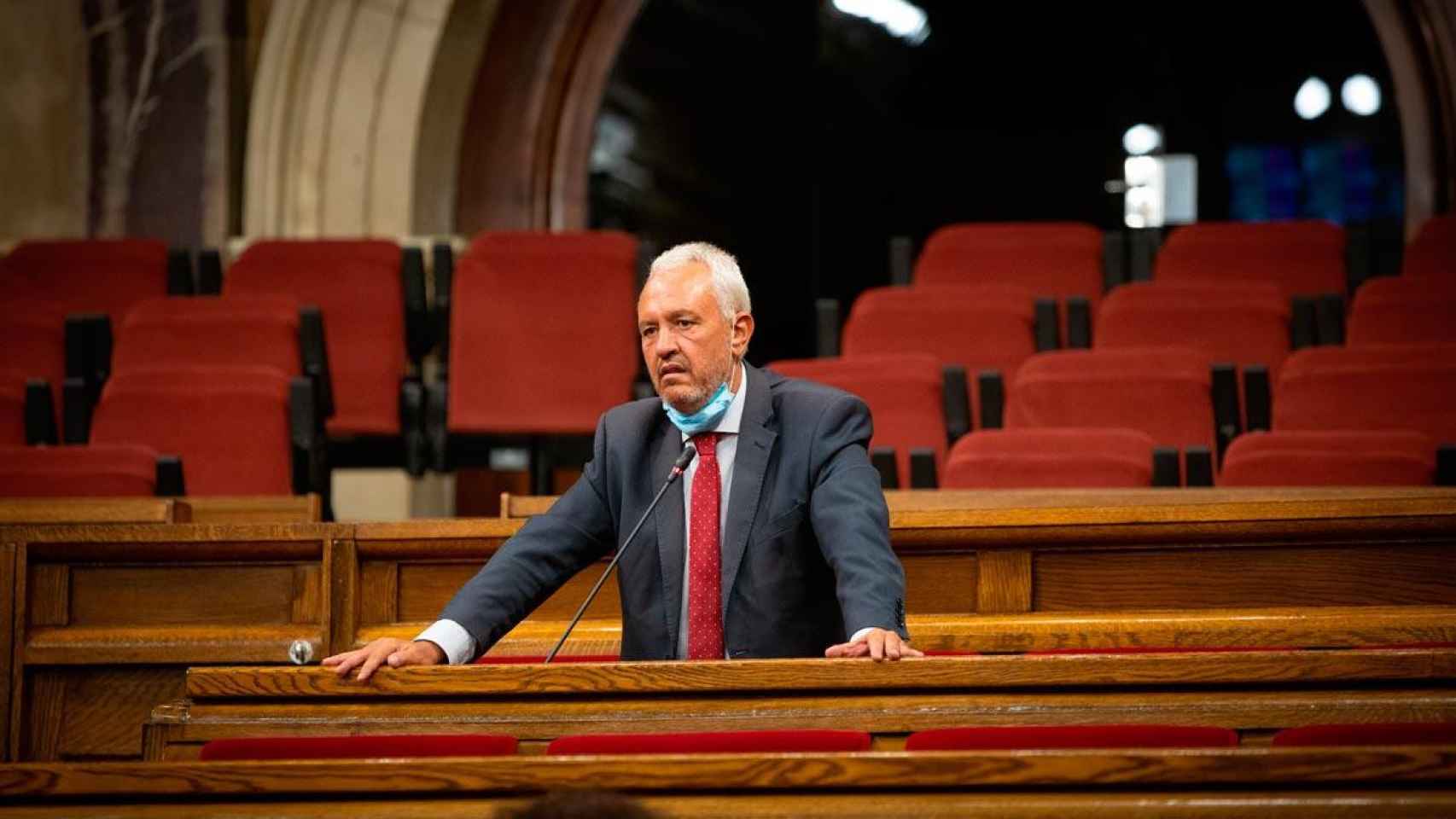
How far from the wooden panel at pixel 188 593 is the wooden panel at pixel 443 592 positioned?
0.14 feet

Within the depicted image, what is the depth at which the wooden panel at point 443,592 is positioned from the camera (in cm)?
84

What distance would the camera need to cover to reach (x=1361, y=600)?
0.77 m

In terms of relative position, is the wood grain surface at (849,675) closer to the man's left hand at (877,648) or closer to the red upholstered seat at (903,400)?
the man's left hand at (877,648)

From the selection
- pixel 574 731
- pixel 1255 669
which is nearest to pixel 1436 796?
pixel 1255 669

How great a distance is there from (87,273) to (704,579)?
1.10 m

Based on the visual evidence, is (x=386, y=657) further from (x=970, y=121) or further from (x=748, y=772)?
(x=970, y=121)

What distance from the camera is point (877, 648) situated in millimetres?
587

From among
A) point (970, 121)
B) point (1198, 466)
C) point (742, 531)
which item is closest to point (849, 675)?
point (742, 531)

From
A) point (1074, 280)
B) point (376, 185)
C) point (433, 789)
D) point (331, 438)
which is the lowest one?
point (433, 789)

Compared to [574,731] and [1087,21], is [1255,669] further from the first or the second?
[1087,21]

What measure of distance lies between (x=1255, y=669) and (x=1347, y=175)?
2512 millimetres

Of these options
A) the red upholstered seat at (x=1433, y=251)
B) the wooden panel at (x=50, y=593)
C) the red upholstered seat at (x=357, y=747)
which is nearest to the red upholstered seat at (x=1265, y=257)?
the red upholstered seat at (x=1433, y=251)

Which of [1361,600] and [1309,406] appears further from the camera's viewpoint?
[1309,406]

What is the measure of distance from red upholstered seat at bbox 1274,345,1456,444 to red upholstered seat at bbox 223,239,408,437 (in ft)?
2.28
